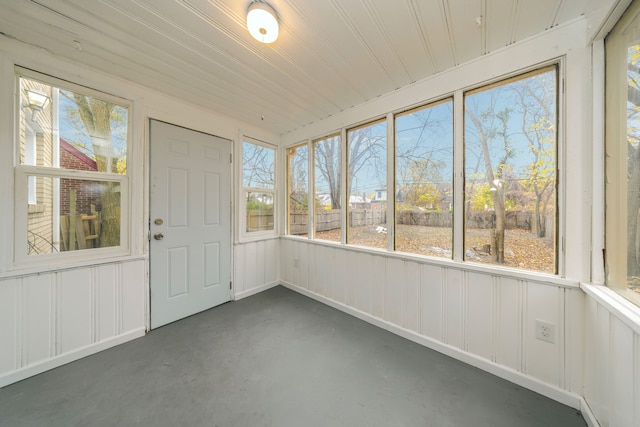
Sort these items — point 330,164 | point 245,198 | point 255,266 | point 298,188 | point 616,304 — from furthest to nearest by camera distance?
point 298,188 → point 255,266 → point 245,198 → point 330,164 → point 616,304

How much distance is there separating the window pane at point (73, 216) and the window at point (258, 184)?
1.41 m

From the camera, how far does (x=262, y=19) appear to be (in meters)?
1.27

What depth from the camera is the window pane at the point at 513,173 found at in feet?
5.02

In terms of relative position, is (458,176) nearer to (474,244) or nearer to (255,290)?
(474,244)

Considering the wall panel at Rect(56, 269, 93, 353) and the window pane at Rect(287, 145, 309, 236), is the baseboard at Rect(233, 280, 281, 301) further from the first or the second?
the wall panel at Rect(56, 269, 93, 353)

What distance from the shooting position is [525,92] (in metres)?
1.61

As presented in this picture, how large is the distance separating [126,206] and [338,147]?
239 cm

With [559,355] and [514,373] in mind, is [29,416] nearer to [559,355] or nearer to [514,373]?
[514,373]

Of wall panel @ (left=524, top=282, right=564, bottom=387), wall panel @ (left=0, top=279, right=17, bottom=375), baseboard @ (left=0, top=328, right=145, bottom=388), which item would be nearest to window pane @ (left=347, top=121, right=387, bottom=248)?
wall panel @ (left=524, top=282, right=564, bottom=387)

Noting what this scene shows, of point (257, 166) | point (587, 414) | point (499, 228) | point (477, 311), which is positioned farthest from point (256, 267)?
point (587, 414)

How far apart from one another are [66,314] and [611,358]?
3660 millimetres

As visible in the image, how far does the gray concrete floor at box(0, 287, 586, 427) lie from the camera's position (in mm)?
1316

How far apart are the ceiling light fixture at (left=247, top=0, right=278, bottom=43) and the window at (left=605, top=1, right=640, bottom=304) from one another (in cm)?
181

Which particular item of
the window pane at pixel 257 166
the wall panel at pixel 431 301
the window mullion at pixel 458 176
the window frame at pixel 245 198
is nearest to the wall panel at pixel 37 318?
the window frame at pixel 245 198
